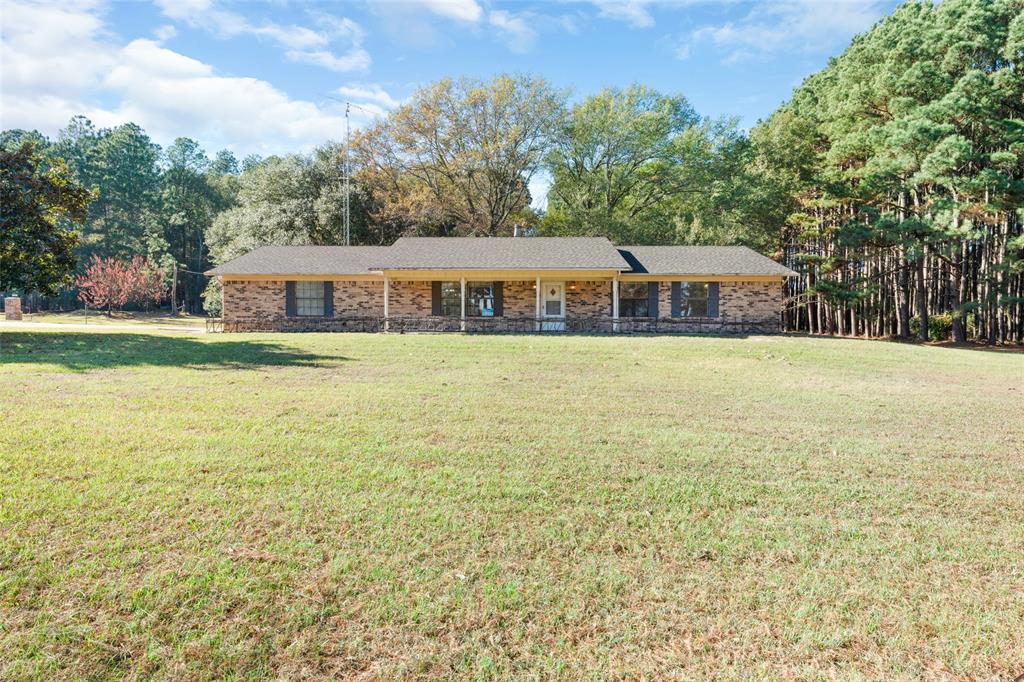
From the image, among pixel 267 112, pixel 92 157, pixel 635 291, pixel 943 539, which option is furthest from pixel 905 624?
pixel 92 157

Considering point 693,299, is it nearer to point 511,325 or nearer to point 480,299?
point 511,325

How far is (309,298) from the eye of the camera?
21.6m

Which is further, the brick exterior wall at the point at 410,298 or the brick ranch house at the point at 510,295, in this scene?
the brick exterior wall at the point at 410,298

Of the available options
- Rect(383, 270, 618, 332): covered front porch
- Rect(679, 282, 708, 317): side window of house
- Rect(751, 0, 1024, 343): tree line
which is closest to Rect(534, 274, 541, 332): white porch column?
Rect(383, 270, 618, 332): covered front porch

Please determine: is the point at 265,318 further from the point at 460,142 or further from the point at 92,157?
the point at 92,157

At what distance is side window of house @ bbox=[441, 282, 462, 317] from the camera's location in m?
21.5

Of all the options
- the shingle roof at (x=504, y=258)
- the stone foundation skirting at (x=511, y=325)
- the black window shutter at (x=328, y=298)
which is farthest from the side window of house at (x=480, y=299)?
the black window shutter at (x=328, y=298)

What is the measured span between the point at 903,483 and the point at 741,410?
285 cm

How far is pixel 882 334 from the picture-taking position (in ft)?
84.5

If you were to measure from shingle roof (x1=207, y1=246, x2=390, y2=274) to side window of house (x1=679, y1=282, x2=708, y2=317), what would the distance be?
38.8 feet

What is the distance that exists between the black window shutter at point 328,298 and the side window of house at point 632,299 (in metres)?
11.1

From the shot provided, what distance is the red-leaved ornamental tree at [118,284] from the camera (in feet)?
114

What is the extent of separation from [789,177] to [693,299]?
37.5ft

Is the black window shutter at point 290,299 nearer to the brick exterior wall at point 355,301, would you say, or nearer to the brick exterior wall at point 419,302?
the brick exterior wall at point 419,302
